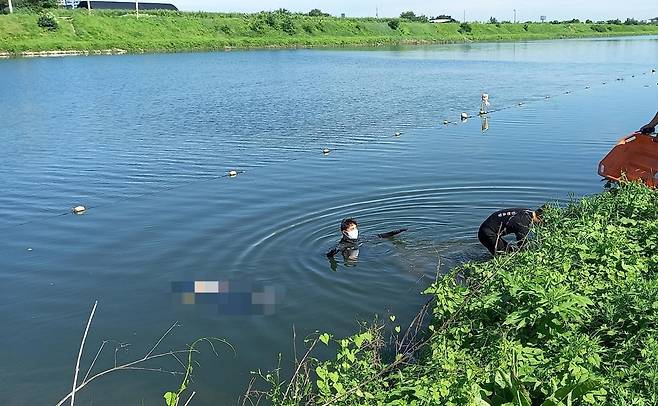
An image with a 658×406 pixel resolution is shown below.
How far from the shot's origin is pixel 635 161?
12.2 meters

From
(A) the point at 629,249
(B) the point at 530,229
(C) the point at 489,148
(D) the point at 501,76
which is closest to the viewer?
(A) the point at 629,249

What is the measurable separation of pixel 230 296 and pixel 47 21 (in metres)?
77.1

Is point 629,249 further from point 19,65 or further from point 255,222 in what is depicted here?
point 19,65

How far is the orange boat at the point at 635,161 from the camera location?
11844 millimetres

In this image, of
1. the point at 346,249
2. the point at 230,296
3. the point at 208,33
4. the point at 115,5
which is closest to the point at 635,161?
the point at 346,249

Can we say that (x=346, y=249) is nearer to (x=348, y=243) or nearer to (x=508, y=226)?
(x=348, y=243)

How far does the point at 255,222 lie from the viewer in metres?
13.4

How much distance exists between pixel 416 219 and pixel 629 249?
6049 millimetres

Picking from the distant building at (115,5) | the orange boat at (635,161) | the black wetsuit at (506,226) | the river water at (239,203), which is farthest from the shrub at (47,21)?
the black wetsuit at (506,226)

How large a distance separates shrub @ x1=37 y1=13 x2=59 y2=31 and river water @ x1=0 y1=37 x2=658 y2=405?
151ft

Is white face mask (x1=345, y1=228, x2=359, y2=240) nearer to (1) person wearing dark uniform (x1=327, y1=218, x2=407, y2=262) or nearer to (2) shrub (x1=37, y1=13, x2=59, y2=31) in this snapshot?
(1) person wearing dark uniform (x1=327, y1=218, x2=407, y2=262)

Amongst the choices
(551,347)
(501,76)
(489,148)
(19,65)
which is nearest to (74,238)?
(551,347)

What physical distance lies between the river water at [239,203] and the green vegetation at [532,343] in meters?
2.11

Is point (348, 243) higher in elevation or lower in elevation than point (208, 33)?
lower
